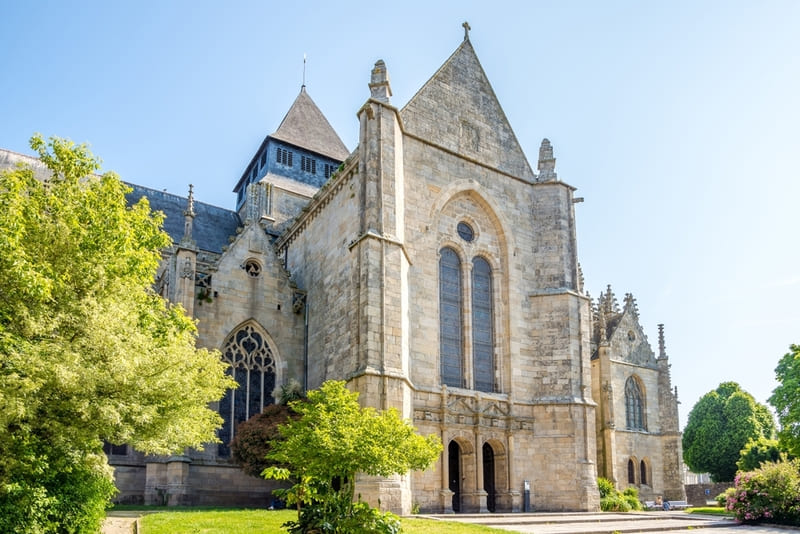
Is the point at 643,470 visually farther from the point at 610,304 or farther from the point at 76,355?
the point at 76,355

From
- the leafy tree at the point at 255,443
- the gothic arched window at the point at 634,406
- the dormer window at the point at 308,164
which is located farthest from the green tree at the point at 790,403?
the dormer window at the point at 308,164

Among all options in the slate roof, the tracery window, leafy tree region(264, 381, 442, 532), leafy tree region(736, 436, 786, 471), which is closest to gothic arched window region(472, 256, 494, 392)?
the tracery window

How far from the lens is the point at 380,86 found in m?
21.4

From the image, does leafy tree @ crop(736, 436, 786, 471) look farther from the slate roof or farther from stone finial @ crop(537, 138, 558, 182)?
the slate roof

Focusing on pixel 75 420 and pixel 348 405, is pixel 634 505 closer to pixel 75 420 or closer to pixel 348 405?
pixel 348 405

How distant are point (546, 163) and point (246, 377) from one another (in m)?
13.5

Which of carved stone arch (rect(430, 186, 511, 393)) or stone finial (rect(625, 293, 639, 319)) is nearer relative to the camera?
carved stone arch (rect(430, 186, 511, 393))

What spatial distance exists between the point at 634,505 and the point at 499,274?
9804 millimetres

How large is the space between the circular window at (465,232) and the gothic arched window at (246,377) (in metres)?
7.52

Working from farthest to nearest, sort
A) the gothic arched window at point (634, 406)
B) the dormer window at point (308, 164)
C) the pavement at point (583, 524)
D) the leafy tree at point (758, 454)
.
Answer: the dormer window at point (308, 164)
the leafy tree at point (758, 454)
the gothic arched window at point (634, 406)
the pavement at point (583, 524)

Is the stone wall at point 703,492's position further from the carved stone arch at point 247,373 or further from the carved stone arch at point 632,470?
the carved stone arch at point 247,373

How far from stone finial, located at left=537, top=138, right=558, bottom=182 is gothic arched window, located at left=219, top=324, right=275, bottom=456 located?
39.0 feet

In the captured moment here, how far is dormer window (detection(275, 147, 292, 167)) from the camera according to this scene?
37.0 meters

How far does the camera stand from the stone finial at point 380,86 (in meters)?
21.2
